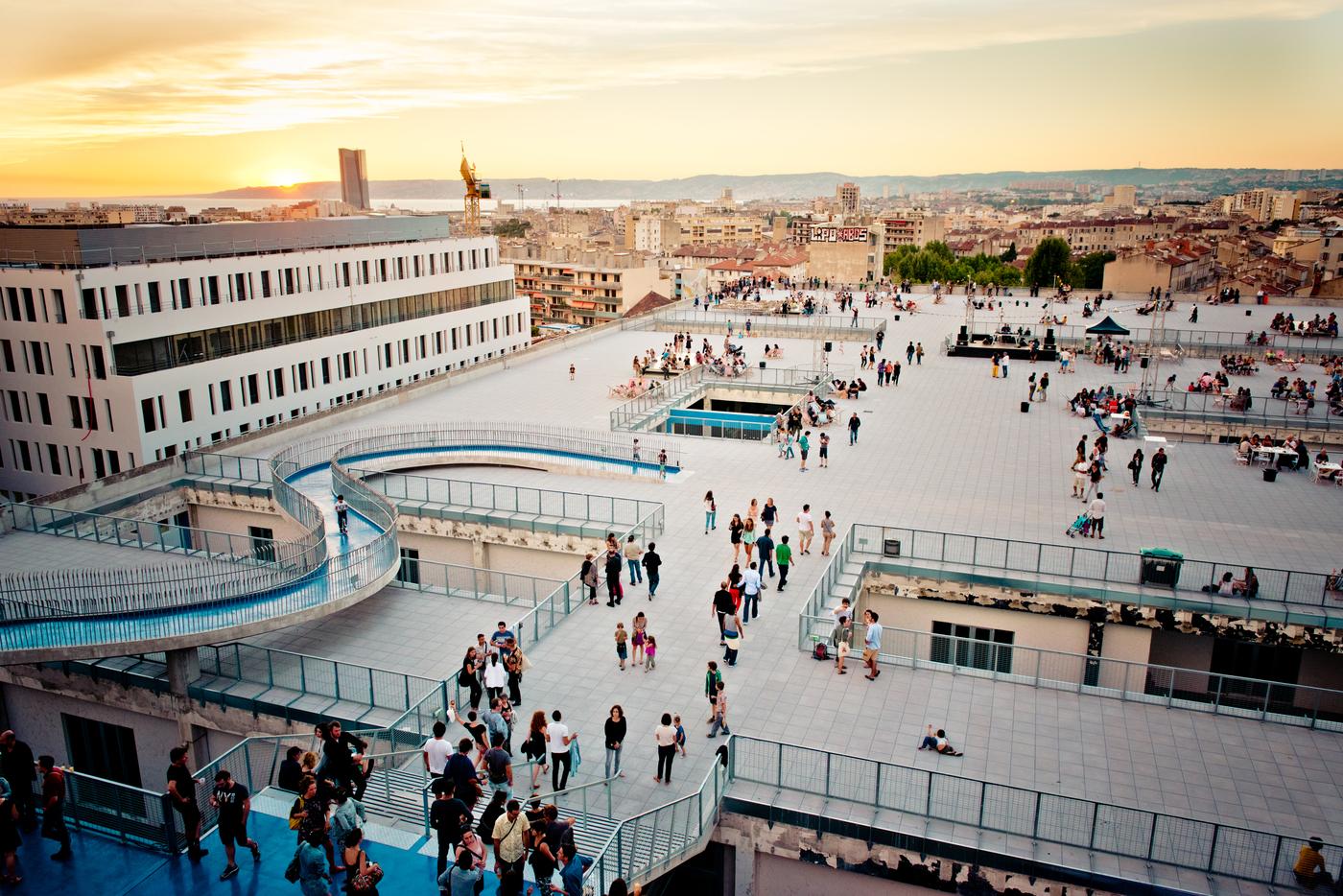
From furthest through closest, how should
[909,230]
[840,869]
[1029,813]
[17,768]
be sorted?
[909,230] < [840,869] < [1029,813] < [17,768]

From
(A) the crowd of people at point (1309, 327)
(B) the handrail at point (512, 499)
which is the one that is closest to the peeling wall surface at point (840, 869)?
(B) the handrail at point (512, 499)

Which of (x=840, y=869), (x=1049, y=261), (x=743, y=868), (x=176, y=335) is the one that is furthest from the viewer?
(x=1049, y=261)

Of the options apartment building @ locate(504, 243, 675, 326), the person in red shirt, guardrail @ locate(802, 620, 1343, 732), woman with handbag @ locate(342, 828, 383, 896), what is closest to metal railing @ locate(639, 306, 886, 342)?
guardrail @ locate(802, 620, 1343, 732)

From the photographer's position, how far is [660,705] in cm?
1530

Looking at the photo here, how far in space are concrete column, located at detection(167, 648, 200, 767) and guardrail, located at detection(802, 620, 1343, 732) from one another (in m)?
11.4

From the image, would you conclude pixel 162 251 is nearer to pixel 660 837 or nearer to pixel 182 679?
pixel 182 679

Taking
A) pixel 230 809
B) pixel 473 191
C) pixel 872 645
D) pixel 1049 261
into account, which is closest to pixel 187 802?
pixel 230 809

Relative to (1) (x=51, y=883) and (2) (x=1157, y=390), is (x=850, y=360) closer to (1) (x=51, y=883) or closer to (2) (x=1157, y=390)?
(2) (x=1157, y=390)

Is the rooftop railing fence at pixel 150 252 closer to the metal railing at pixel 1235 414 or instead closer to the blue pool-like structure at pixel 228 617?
the blue pool-like structure at pixel 228 617

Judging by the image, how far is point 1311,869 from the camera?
10820 millimetres

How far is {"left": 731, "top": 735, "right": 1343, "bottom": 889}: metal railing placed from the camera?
443 inches

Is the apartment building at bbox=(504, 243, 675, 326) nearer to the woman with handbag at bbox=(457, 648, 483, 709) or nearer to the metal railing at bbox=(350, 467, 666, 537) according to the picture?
the metal railing at bbox=(350, 467, 666, 537)

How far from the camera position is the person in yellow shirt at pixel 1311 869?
35.4 feet

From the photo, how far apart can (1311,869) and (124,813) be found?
572 inches
